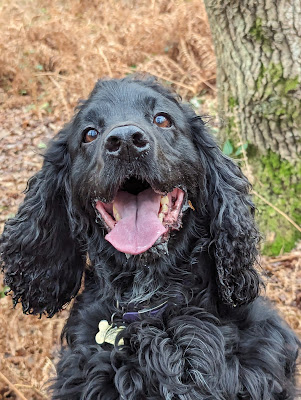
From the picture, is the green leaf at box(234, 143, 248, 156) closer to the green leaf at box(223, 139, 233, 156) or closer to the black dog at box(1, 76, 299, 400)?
the green leaf at box(223, 139, 233, 156)

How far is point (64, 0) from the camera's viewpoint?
33.1ft

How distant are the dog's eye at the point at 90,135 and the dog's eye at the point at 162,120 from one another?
1.21 feet

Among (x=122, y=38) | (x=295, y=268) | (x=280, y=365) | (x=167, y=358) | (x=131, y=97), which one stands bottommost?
(x=295, y=268)

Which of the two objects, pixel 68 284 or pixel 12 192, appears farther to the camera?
pixel 12 192

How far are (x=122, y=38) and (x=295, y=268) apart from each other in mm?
5024

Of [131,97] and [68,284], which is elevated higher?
[131,97]

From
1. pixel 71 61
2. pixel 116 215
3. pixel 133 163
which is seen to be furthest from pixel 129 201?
pixel 71 61

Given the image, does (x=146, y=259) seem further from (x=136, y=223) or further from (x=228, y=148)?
(x=228, y=148)

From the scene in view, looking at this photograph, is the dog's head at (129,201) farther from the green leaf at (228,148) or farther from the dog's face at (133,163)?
the green leaf at (228,148)

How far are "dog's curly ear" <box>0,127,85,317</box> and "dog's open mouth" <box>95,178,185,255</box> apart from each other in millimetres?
473

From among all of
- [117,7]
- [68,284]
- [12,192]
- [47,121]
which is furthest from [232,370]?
[117,7]

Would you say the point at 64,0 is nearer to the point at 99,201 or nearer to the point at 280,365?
the point at 99,201

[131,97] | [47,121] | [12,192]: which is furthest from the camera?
[47,121]

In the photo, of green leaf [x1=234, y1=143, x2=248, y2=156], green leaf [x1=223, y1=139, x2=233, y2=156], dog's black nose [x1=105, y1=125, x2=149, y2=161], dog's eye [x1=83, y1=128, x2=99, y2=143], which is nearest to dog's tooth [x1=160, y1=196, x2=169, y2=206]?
dog's black nose [x1=105, y1=125, x2=149, y2=161]
